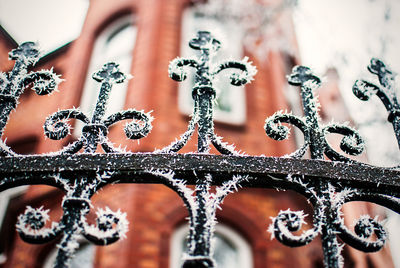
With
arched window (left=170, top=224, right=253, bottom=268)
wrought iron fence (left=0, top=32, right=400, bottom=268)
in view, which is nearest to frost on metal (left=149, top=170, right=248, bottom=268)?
wrought iron fence (left=0, top=32, right=400, bottom=268)

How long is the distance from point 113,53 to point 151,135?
308 cm

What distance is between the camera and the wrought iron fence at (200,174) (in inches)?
50.1

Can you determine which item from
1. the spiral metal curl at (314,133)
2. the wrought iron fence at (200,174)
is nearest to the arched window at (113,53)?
the wrought iron fence at (200,174)

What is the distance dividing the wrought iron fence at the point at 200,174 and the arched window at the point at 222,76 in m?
3.62

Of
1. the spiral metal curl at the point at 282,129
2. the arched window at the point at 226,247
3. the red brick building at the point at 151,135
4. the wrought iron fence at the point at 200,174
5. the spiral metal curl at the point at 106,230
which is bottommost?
the spiral metal curl at the point at 106,230

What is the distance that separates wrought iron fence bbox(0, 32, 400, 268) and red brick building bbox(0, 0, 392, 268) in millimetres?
2342

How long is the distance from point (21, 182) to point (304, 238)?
41.1 inches

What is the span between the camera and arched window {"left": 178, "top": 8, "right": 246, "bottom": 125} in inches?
239

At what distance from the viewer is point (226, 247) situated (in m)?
5.18

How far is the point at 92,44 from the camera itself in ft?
26.1

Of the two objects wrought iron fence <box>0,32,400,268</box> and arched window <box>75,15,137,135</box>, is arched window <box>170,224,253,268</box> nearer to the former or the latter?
arched window <box>75,15,137,135</box>

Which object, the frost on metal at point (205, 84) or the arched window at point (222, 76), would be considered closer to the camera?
the frost on metal at point (205, 84)

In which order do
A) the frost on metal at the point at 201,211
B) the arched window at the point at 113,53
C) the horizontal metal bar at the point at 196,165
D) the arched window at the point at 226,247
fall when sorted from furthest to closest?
1. the arched window at the point at 113,53
2. the arched window at the point at 226,247
3. the horizontal metal bar at the point at 196,165
4. the frost on metal at the point at 201,211

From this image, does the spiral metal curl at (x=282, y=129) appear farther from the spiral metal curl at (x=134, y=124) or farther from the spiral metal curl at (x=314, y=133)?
the spiral metal curl at (x=134, y=124)
